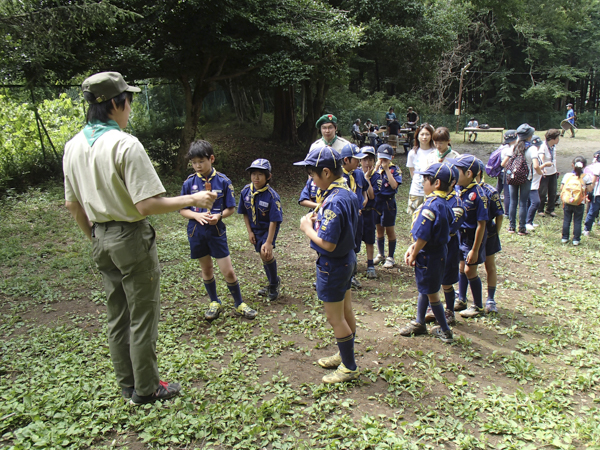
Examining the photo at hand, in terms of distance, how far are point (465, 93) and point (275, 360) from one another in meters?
41.4

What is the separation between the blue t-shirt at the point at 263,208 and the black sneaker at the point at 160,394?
7.56ft

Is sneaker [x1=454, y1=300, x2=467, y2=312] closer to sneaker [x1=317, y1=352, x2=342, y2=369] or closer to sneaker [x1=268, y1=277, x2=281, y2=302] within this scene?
sneaker [x1=317, y1=352, x2=342, y2=369]

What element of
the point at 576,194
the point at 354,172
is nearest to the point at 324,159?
the point at 354,172

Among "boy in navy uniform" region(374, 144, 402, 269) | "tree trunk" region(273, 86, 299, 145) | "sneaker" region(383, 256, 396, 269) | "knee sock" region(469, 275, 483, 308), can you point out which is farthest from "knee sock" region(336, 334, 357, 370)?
"tree trunk" region(273, 86, 299, 145)

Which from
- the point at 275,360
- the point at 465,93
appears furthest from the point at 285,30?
the point at 465,93

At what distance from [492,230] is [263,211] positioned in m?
2.76

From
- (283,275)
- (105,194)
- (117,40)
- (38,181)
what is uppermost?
(117,40)

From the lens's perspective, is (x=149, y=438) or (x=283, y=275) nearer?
(x=149, y=438)

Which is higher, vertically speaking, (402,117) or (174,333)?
(402,117)

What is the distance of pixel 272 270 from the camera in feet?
17.9

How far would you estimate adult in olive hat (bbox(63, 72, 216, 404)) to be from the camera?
110 inches

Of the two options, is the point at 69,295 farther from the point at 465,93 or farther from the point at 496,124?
the point at 465,93

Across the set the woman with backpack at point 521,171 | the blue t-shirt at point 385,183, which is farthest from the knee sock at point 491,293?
the woman with backpack at point 521,171

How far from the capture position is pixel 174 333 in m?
4.50
